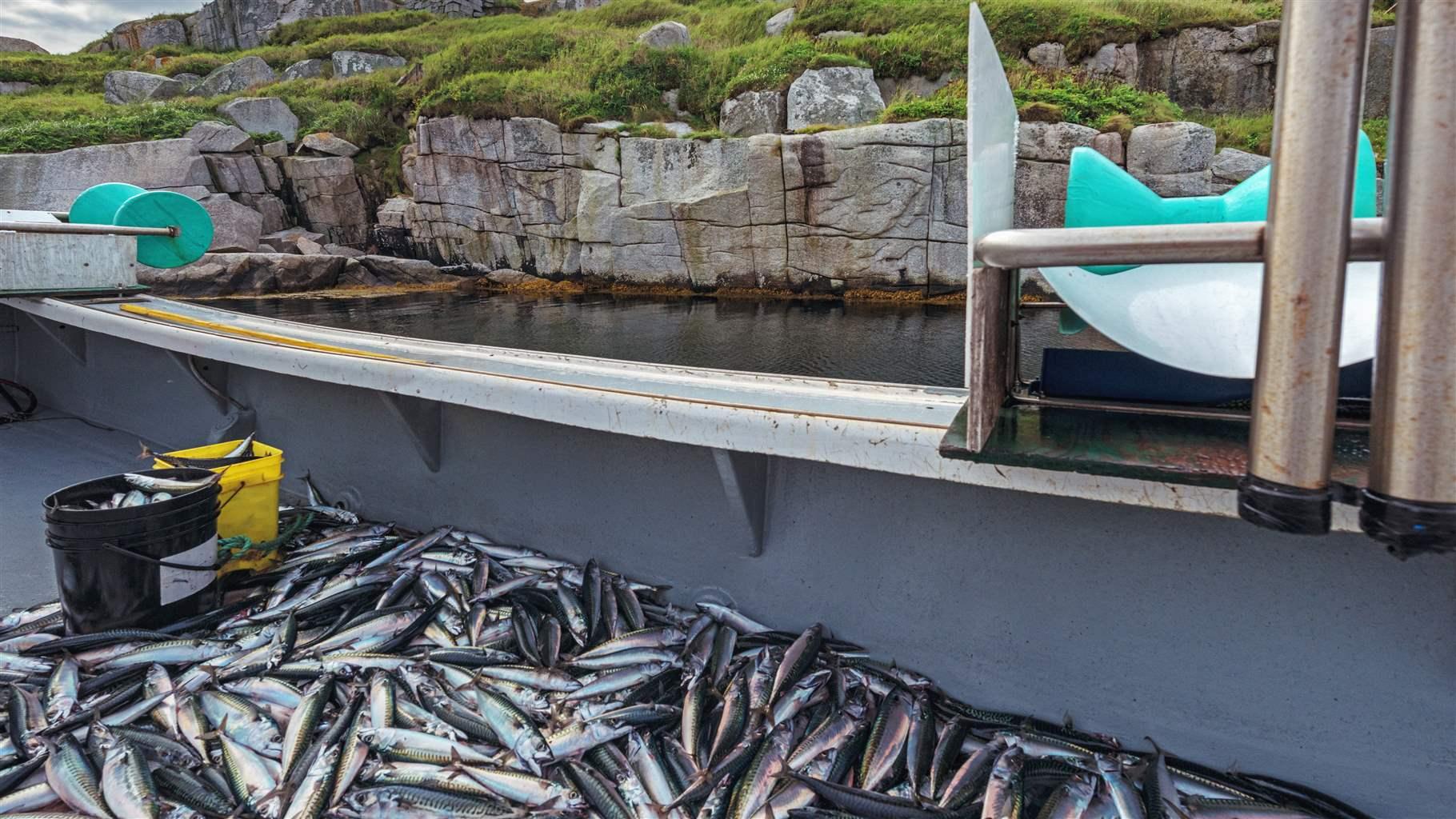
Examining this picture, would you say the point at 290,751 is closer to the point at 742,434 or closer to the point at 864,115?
the point at 742,434

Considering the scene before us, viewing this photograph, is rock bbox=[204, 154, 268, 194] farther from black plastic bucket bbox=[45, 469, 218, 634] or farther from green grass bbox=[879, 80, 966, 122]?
black plastic bucket bbox=[45, 469, 218, 634]

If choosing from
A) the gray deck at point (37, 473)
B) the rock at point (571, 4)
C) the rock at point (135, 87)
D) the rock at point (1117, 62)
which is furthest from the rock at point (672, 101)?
the rock at point (135, 87)

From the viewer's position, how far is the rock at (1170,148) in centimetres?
1499

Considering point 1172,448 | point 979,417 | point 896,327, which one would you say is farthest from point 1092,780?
point 896,327

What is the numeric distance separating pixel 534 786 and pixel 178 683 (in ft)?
4.33

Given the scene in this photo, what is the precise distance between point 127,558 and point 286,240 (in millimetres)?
22780

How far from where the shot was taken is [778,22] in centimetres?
2616

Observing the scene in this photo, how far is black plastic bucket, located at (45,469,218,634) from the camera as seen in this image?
8.76ft

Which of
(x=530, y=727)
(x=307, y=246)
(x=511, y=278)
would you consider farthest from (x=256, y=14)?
(x=530, y=727)

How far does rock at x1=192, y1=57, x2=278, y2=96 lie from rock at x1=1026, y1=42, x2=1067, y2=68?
99.8ft

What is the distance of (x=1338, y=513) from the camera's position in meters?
1.43

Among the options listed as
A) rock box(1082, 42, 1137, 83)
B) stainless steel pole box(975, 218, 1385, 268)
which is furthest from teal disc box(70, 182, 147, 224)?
rock box(1082, 42, 1137, 83)

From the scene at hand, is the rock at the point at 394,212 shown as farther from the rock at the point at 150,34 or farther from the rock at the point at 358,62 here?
the rock at the point at 150,34

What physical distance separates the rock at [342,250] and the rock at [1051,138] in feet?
57.3
